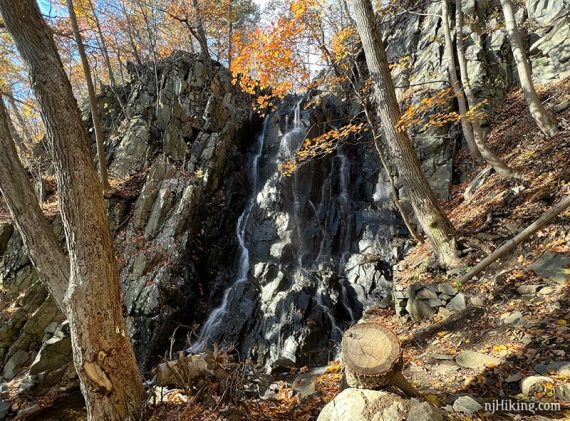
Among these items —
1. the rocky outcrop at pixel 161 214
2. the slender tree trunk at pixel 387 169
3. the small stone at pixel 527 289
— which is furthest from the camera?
the rocky outcrop at pixel 161 214

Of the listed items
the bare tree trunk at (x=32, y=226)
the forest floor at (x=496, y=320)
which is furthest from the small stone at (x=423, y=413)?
the bare tree trunk at (x=32, y=226)

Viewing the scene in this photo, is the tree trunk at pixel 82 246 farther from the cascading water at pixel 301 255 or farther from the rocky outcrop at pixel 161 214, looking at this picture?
the rocky outcrop at pixel 161 214

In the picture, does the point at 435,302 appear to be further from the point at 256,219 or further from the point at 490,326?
the point at 256,219

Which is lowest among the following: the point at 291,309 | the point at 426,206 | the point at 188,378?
the point at 291,309

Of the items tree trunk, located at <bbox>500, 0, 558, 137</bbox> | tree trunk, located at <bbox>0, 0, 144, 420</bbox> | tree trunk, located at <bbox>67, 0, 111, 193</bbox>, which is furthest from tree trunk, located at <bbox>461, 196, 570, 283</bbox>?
tree trunk, located at <bbox>67, 0, 111, 193</bbox>

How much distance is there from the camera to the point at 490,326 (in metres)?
4.16

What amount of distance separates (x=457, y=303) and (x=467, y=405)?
243 cm

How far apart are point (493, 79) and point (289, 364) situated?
35.1 ft

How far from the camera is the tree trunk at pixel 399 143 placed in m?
5.89

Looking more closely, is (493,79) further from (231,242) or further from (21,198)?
(21,198)

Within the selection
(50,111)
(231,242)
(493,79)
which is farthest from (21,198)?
(493,79)

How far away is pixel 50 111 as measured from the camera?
3.21m

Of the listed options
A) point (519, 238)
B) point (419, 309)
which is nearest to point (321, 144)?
point (419, 309)

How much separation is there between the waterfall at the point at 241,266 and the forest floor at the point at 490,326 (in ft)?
10.4
